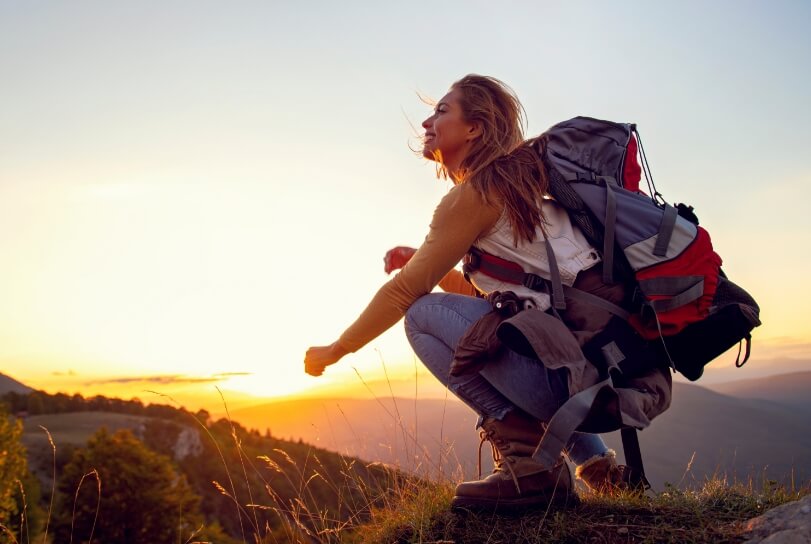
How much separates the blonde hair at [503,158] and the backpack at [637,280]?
0.35 ft

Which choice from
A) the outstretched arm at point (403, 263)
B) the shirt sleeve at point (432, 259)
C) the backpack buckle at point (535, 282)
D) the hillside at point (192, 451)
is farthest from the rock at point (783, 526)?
the hillside at point (192, 451)

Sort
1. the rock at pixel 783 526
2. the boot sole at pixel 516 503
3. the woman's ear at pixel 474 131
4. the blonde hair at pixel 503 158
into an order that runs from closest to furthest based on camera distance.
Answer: the rock at pixel 783 526 < the blonde hair at pixel 503 158 < the boot sole at pixel 516 503 < the woman's ear at pixel 474 131

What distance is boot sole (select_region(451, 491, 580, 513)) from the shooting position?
2.49 meters

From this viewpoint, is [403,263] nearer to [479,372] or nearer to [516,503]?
[479,372]

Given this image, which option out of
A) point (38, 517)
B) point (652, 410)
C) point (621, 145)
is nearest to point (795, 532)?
point (652, 410)

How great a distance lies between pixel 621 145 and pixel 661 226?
18.5 inches

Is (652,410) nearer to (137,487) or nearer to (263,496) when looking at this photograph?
(137,487)

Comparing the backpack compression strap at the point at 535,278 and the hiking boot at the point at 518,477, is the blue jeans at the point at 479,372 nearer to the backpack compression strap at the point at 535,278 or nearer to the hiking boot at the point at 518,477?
the hiking boot at the point at 518,477

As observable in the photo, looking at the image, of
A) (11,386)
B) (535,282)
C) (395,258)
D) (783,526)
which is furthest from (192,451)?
(783,526)

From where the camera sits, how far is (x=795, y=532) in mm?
1923

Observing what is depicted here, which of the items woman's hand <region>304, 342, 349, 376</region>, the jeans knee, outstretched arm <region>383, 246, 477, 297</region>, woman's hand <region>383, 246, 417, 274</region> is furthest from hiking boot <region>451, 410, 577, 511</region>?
woman's hand <region>383, 246, 417, 274</region>

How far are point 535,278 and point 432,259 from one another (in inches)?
17.2

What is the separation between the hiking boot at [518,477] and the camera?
2.48 metres

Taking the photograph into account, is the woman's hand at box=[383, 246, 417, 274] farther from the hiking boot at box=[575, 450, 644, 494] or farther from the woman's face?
the hiking boot at box=[575, 450, 644, 494]
